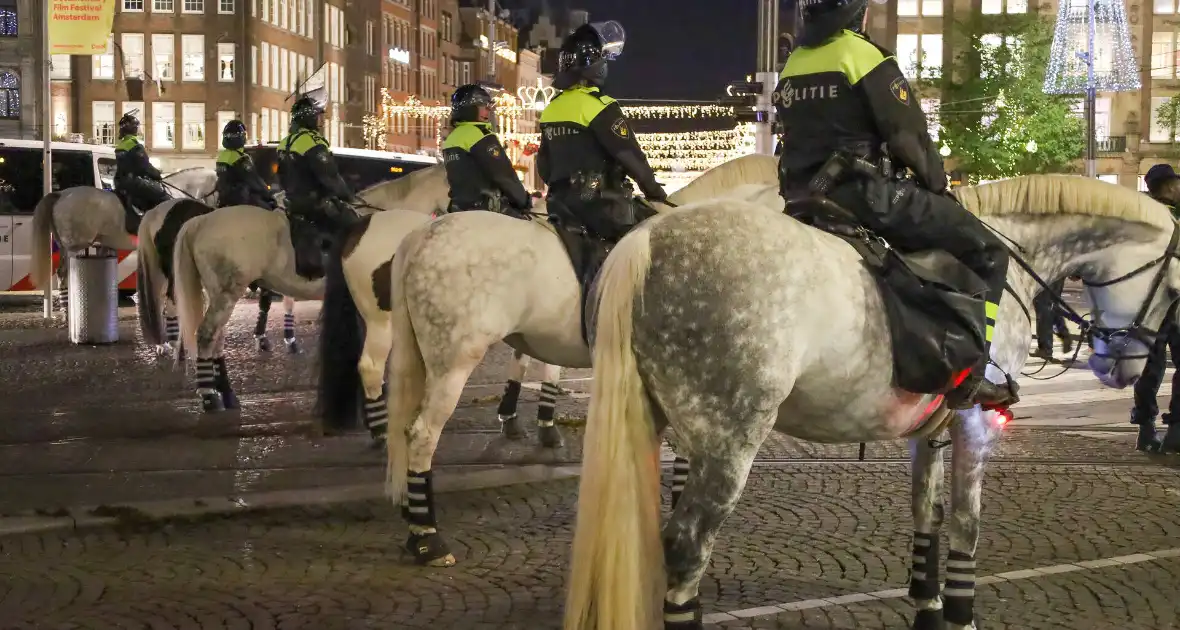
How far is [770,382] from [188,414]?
30.8 feet

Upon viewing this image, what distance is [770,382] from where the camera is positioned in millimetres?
4938

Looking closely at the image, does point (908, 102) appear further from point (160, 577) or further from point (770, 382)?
point (160, 577)

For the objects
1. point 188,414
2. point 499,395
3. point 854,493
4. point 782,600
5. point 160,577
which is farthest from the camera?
point 499,395

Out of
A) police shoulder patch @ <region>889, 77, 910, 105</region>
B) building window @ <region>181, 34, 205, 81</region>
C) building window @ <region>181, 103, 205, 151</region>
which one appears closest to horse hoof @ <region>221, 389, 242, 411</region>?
police shoulder patch @ <region>889, 77, 910, 105</region>

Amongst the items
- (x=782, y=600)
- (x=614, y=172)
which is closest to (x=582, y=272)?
(x=614, y=172)

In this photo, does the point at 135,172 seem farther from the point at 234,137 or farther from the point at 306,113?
the point at 306,113

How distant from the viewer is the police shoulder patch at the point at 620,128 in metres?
8.12

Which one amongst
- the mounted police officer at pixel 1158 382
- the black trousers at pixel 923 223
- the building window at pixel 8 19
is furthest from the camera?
the building window at pixel 8 19

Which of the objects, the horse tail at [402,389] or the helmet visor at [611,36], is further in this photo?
the helmet visor at [611,36]

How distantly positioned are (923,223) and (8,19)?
A: 60615 mm

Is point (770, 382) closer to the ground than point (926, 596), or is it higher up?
higher up

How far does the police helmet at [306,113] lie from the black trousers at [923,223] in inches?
316

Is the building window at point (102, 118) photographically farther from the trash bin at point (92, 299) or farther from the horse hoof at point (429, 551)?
the horse hoof at point (429, 551)

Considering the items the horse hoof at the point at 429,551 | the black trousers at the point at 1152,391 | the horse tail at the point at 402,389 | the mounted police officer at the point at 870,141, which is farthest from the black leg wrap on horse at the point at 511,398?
the mounted police officer at the point at 870,141
